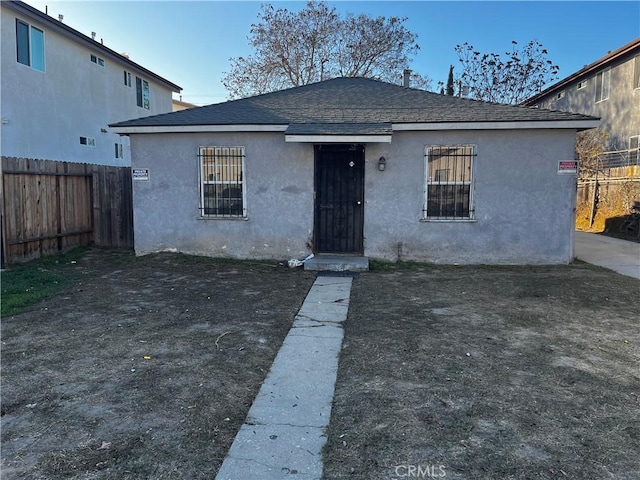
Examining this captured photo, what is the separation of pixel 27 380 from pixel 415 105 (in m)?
7.92

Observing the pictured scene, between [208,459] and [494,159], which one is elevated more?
[494,159]

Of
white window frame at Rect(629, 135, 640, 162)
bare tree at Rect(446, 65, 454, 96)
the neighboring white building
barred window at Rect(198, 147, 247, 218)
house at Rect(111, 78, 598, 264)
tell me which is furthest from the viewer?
bare tree at Rect(446, 65, 454, 96)

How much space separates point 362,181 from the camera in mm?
8578

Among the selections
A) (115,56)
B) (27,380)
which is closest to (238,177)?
(27,380)

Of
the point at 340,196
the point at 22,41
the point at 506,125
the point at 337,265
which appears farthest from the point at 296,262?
the point at 22,41

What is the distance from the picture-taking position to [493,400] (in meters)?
3.10

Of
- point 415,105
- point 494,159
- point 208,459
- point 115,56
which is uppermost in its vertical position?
point 115,56

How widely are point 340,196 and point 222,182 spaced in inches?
94.8

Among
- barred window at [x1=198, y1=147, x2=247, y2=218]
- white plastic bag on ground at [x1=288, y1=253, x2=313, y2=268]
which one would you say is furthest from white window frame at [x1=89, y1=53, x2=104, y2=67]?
white plastic bag on ground at [x1=288, y1=253, x2=313, y2=268]

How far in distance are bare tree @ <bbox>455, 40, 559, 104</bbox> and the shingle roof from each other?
12.9 m

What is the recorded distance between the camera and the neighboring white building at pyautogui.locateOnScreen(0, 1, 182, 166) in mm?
11875

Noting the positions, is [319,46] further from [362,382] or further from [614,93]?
[362,382]

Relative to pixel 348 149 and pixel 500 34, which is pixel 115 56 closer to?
pixel 348 149

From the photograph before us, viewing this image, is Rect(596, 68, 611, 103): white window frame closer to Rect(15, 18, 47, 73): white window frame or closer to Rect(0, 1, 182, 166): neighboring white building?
Rect(0, 1, 182, 166): neighboring white building
